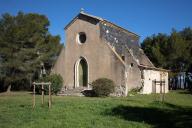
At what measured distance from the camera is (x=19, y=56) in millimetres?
40594

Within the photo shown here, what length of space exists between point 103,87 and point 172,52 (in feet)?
84.1

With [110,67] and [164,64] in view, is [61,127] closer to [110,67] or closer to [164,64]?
[110,67]

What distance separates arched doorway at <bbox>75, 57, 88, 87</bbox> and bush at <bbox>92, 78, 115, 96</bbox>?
165 inches

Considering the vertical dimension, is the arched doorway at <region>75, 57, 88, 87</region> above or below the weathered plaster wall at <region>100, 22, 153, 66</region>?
below

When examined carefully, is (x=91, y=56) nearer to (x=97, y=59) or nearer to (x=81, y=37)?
(x=97, y=59)

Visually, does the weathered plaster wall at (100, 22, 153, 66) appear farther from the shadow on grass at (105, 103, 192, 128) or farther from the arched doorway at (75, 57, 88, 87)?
the shadow on grass at (105, 103, 192, 128)

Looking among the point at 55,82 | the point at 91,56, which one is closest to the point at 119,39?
the point at 91,56

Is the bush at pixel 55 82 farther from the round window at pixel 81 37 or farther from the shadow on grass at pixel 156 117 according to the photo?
the shadow on grass at pixel 156 117

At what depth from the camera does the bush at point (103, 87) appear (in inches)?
1198

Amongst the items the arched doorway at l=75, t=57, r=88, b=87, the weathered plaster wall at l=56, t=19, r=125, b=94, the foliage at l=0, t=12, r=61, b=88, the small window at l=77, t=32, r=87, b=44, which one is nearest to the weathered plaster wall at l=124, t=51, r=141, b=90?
the weathered plaster wall at l=56, t=19, r=125, b=94

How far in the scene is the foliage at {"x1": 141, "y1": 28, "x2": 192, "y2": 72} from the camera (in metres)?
52.4

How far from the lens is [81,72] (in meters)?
35.4

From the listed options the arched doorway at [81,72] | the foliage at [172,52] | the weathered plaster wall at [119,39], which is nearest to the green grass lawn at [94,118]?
the arched doorway at [81,72]

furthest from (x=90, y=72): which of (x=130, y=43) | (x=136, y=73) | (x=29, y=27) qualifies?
(x=29, y=27)
